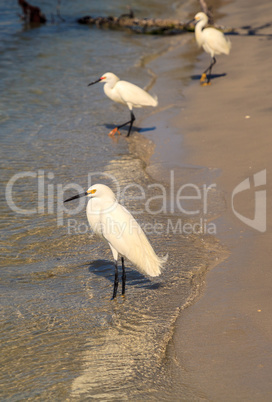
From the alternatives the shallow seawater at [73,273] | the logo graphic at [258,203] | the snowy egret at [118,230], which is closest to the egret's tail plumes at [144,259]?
the snowy egret at [118,230]

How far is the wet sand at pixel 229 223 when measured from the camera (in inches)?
119

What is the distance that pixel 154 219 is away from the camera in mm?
5348

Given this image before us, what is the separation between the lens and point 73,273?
435 cm

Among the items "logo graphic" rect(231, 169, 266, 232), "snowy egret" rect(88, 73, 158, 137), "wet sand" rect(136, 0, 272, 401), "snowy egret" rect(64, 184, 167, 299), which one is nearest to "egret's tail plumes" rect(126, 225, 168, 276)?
"snowy egret" rect(64, 184, 167, 299)

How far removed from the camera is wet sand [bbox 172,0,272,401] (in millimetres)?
2992

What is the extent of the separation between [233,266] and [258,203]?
3.82 ft

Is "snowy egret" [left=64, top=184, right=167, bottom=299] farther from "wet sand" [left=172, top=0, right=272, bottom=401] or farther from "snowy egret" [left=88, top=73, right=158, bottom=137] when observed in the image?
"snowy egret" [left=88, top=73, right=158, bottom=137]

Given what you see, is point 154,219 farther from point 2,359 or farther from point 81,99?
point 81,99

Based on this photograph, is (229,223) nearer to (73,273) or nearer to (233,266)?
(233,266)

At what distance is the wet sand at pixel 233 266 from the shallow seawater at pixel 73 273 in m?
0.18

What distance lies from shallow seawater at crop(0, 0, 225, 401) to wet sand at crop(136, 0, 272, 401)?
16cm

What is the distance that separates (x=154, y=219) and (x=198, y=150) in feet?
6.04

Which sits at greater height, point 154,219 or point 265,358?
point 265,358

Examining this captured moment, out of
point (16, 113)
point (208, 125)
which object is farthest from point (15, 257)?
point (16, 113)
